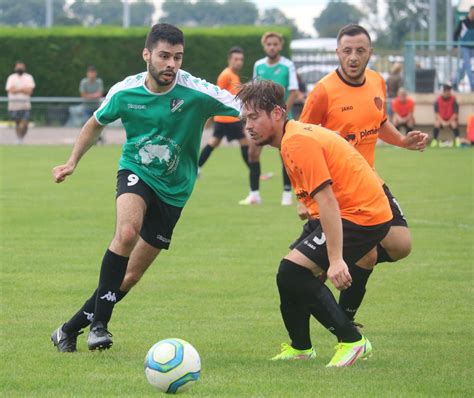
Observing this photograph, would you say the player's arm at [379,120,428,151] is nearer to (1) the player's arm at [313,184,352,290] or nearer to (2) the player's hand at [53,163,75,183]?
(1) the player's arm at [313,184,352,290]

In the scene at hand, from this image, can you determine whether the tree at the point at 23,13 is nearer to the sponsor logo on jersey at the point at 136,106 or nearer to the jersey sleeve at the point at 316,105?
the jersey sleeve at the point at 316,105

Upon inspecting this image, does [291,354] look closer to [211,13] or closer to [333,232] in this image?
[333,232]

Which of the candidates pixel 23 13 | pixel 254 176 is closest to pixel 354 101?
pixel 254 176

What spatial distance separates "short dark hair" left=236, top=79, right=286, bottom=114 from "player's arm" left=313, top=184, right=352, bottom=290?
57cm

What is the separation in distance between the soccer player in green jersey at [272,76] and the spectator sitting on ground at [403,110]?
42.5ft

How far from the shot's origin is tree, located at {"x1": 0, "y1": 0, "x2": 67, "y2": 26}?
9450 centimetres

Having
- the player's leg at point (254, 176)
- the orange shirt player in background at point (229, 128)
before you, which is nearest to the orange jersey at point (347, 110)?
the player's leg at point (254, 176)

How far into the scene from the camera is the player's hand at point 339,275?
646cm

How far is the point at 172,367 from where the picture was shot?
617cm

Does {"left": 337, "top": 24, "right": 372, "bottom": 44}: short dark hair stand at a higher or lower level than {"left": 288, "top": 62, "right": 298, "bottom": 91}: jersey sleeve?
higher

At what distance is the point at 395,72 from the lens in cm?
3241

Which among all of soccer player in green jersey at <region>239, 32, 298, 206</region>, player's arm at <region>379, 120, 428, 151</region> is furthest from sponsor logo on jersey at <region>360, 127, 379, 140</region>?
soccer player in green jersey at <region>239, 32, 298, 206</region>

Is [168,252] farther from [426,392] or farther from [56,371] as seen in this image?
[426,392]

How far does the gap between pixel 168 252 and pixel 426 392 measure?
249 inches
